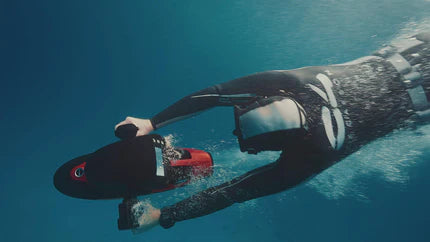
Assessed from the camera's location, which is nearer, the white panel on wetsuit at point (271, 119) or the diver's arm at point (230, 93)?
the white panel on wetsuit at point (271, 119)

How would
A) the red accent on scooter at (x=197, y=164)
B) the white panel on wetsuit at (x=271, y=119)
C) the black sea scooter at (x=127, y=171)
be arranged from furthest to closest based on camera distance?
the red accent on scooter at (x=197, y=164) → the black sea scooter at (x=127, y=171) → the white panel on wetsuit at (x=271, y=119)

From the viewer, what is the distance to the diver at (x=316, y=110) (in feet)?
3.50

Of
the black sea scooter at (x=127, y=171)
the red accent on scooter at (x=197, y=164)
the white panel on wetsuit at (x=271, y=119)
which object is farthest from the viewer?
the red accent on scooter at (x=197, y=164)

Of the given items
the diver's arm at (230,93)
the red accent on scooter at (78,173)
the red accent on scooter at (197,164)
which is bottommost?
the red accent on scooter at (197,164)

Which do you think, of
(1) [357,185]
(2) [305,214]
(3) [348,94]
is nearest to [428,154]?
(1) [357,185]

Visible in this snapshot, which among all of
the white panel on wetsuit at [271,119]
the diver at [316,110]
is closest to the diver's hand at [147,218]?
the diver at [316,110]

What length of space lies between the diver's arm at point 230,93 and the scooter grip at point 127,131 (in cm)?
16

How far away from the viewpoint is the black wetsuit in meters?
1.08

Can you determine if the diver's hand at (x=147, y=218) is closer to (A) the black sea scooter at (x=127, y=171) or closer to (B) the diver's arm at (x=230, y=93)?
(A) the black sea scooter at (x=127, y=171)

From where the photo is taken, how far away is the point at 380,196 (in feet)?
25.1

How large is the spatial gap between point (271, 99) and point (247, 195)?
51cm

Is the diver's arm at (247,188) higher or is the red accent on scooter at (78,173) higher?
the red accent on scooter at (78,173)

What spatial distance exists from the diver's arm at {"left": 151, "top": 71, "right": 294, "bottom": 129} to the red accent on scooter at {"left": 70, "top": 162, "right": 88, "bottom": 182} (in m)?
0.56

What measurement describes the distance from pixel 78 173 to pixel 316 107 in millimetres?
1322
